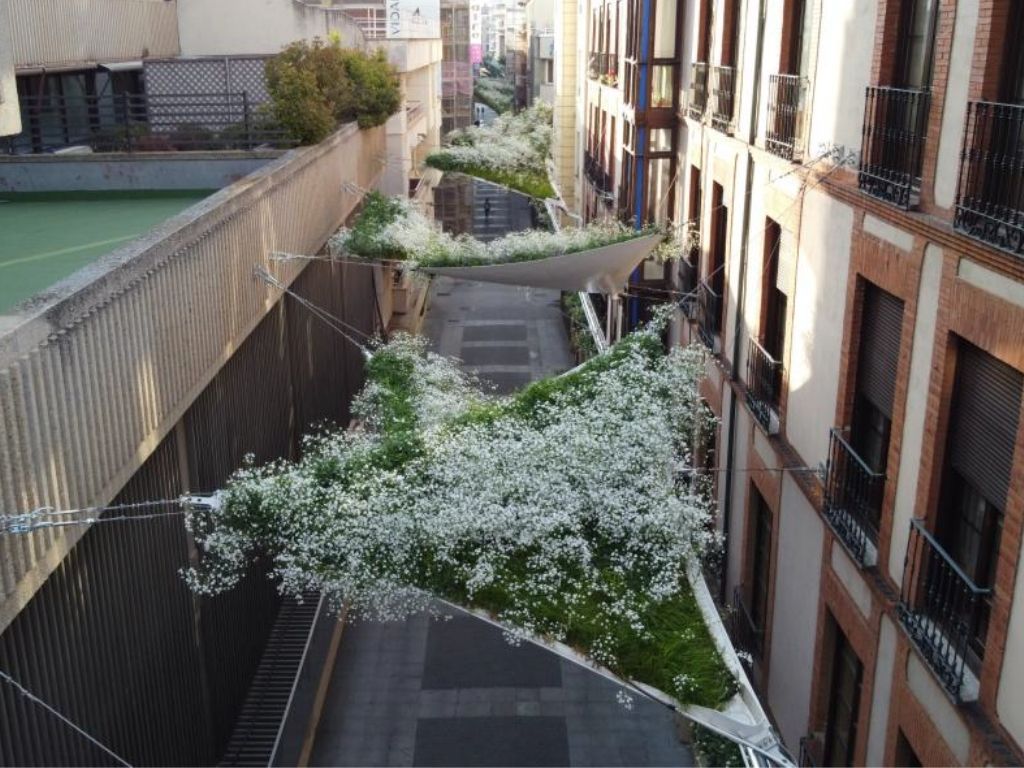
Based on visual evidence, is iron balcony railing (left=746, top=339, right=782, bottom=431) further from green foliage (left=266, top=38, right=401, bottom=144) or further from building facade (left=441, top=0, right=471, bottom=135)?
building facade (left=441, top=0, right=471, bottom=135)

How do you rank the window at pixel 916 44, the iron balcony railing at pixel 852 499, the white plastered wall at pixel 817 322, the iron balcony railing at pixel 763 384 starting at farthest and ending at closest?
the iron balcony railing at pixel 763 384 → the white plastered wall at pixel 817 322 → the iron balcony railing at pixel 852 499 → the window at pixel 916 44

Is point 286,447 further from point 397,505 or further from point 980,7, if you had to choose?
point 980,7

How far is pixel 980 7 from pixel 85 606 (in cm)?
631

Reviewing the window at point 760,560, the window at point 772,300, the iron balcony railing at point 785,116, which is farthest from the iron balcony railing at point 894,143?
the window at point 760,560

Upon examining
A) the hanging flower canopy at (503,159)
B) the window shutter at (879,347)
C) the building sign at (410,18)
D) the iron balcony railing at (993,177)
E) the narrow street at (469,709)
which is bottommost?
the narrow street at (469,709)

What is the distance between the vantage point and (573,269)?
1327 cm

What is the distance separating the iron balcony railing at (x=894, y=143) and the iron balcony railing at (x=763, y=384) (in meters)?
2.94

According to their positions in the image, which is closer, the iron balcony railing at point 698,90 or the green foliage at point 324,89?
the iron balcony railing at point 698,90

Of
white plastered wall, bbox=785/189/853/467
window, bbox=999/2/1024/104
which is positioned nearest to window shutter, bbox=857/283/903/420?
white plastered wall, bbox=785/189/853/467

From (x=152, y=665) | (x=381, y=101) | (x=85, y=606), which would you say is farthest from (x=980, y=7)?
(x=381, y=101)

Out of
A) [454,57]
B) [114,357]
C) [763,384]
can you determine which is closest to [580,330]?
[763,384]

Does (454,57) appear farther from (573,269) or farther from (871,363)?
(871,363)

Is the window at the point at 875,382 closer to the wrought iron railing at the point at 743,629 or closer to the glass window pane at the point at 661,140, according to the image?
the wrought iron railing at the point at 743,629

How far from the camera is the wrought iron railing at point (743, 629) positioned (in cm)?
1066
